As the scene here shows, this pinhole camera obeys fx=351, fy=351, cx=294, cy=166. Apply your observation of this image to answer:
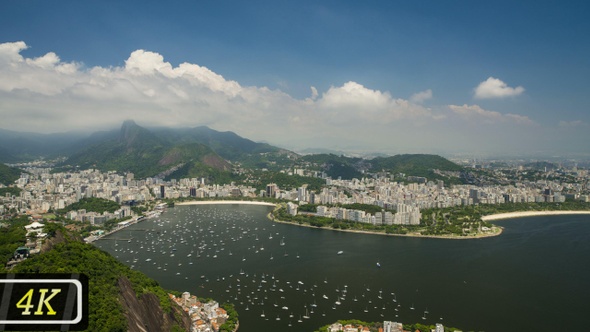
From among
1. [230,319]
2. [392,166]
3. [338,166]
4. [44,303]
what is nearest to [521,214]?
[392,166]

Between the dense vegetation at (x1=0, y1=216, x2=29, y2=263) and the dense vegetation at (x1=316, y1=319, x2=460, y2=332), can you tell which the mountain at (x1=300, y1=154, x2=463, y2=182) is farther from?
the dense vegetation at (x1=0, y1=216, x2=29, y2=263)

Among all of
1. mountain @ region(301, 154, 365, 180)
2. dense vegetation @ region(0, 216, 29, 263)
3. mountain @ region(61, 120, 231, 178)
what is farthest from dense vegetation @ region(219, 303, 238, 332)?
mountain @ region(301, 154, 365, 180)

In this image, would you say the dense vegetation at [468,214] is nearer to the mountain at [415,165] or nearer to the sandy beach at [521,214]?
the sandy beach at [521,214]

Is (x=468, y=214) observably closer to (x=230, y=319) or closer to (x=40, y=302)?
(x=230, y=319)

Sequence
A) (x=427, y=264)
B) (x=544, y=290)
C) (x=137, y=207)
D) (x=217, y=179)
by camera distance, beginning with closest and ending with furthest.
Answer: (x=544, y=290), (x=427, y=264), (x=137, y=207), (x=217, y=179)

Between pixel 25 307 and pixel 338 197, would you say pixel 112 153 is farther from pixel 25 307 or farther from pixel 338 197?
pixel 25 307

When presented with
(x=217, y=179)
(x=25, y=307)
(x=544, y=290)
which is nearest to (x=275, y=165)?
(x=217, y=179)

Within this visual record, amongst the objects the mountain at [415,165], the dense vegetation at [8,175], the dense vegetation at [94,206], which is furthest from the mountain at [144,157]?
the mountain at [415,165]
